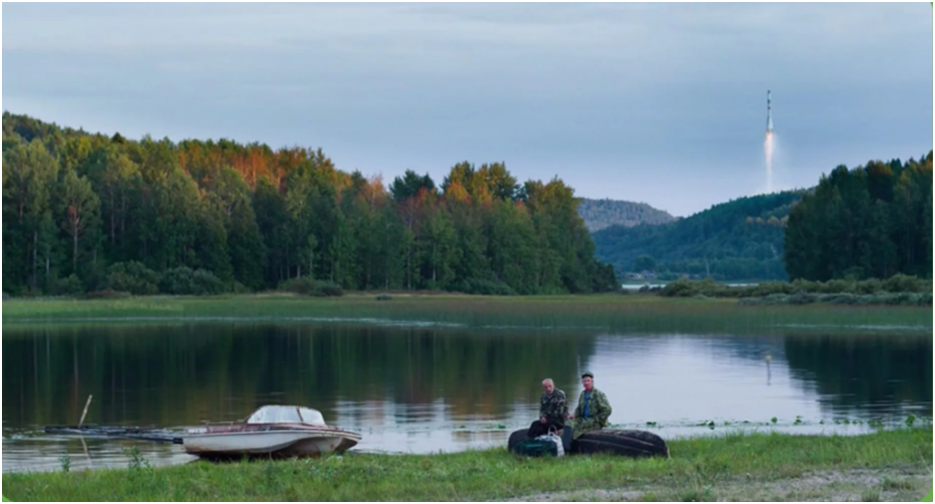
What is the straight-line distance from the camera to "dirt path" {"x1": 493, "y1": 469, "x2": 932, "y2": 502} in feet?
46.5

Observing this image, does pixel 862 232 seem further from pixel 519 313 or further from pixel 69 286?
pixel 69 286

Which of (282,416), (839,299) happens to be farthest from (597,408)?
(839,299)

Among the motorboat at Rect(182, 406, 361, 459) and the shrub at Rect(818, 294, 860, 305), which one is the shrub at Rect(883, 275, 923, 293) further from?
the motorboat at Rect(182, 406, 361, 459)

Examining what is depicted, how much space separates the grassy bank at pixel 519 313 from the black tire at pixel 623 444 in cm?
4315

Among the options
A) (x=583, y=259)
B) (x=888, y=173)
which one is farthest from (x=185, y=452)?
(x=583, y=259)

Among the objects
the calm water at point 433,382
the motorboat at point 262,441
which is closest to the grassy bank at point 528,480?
the motorboat at point 262,441

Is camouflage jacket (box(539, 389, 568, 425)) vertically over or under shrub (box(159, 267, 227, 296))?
under

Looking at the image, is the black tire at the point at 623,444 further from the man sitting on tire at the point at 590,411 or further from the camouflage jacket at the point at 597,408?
the camouflage jacket at the point at 597,408

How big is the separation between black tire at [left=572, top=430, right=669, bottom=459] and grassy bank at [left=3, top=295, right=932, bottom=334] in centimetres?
4315

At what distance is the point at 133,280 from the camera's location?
96000mm

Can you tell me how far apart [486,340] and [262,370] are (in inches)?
620

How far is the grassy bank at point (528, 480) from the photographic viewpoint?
1495 centimetres

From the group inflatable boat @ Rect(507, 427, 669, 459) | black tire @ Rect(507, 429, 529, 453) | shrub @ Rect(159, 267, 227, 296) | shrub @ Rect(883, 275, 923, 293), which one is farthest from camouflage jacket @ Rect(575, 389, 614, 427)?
shrub @ Rect(159, 267, 227, 296)

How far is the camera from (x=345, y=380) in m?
39.4
